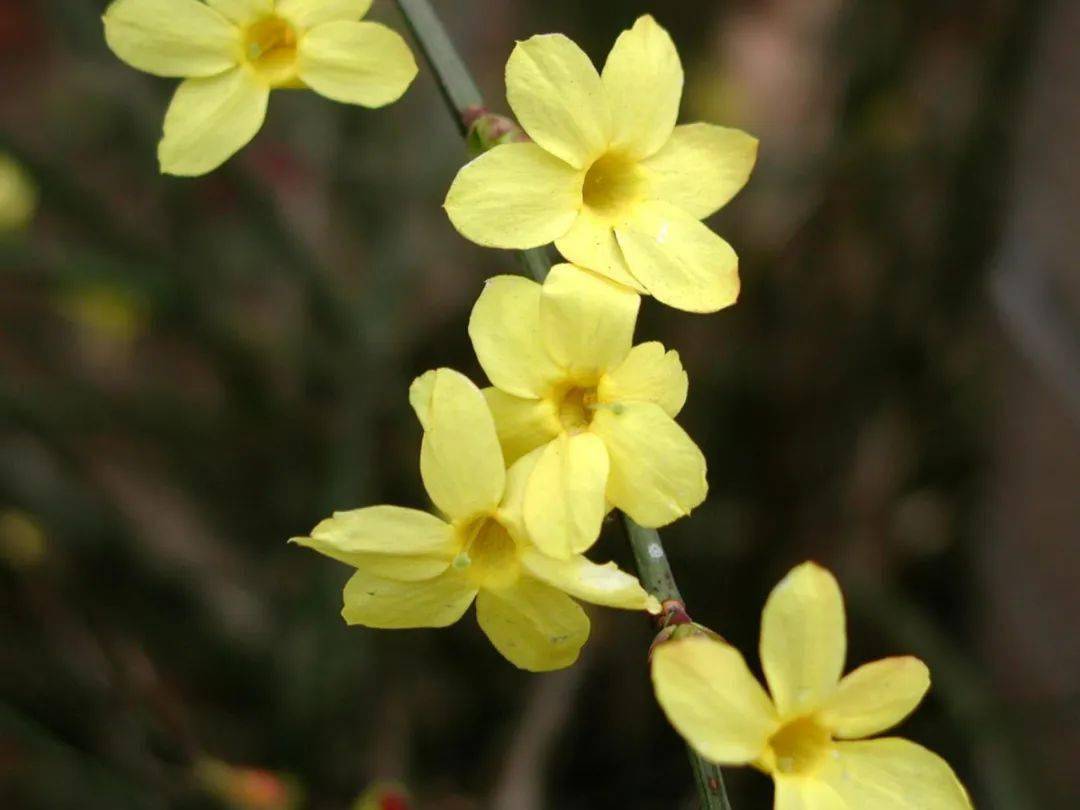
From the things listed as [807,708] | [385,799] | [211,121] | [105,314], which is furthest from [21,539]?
[807,708]

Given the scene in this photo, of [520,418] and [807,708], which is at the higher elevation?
[520,418]

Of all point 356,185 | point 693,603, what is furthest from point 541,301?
point 356,185

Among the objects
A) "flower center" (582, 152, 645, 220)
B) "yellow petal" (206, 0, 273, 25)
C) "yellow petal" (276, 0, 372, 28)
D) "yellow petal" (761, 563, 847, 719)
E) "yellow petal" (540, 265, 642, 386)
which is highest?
"yellow petal" (206, 0, 273, 25)

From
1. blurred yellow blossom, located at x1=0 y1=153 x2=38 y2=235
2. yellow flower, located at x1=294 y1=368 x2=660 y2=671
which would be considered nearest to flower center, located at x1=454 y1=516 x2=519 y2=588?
yellow flower, located at x1=294 y1=368 x2=660 y2=671

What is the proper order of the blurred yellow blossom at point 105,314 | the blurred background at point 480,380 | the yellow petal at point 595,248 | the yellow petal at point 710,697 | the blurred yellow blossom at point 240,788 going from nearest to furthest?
the yellow petal at point 710,697
the yellow petal at point 595,248
the blurred yellow blossom at point 240,788
the blurred background at point 480,380
the blurred yellow blossom at point 105,314

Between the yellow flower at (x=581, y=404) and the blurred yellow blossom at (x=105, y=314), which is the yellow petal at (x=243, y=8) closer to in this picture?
the yellow flower at (x=581, y=404)

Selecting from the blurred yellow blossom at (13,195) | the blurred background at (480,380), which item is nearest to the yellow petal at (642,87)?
the blurred background at (480,380)

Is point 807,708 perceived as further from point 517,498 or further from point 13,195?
point 13,195

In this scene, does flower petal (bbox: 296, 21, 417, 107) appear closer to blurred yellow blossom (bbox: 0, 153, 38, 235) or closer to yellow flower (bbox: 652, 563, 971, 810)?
yellow flower (bbox: 652, 563, 971, 810)
